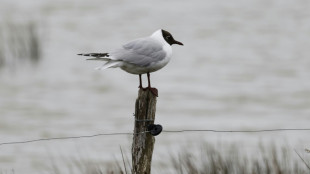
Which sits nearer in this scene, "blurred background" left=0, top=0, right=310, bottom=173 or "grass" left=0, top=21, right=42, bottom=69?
"blurred background" left=0, top=0, right=310, bottom=173

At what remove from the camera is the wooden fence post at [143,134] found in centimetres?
527

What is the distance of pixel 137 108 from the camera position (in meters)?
5.29

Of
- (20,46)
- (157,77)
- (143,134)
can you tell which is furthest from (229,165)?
(157,77)

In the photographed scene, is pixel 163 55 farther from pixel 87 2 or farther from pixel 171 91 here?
pixel 87 2

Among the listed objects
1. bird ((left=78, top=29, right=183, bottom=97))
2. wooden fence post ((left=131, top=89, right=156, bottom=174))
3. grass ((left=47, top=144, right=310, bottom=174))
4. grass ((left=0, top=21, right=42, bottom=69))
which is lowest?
grass ((left=47, top=144, right=310, bottom=174))

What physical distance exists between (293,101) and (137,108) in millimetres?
9138

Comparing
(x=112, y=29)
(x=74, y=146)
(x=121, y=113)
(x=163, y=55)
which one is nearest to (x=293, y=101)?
(x=121, y=113)

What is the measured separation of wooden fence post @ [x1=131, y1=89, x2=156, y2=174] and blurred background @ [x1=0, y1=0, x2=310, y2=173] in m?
2.32

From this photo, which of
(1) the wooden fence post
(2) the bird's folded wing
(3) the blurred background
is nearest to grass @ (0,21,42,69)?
(3) the blurred background

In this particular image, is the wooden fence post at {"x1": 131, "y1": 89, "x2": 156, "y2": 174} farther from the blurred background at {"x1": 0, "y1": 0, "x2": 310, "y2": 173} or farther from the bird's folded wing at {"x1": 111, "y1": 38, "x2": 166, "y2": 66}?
the blurred background at {"x1": 0, "y1": 0, "x2": 310, "y2": 173}

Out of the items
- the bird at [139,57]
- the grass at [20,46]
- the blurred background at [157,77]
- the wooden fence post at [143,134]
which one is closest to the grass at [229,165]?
the wooden fence post at [143,134]

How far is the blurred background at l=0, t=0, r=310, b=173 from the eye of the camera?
436 inches

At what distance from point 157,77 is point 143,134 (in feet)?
35.7

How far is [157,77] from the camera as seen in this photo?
53.2 ft
